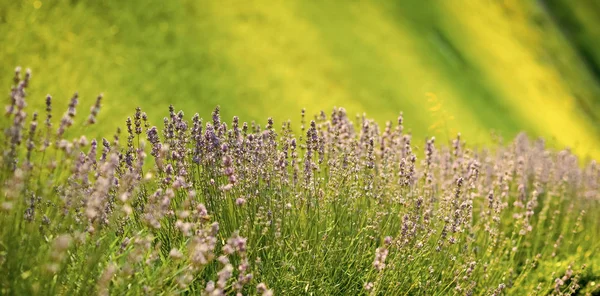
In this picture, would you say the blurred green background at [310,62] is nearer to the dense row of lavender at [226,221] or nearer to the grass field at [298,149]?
the grass field at [298,149]

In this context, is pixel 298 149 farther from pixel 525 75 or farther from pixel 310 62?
pixel 525 75

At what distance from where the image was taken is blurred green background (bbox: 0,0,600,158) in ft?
24.3

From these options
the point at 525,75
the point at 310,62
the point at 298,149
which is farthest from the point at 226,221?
the point at 525,75

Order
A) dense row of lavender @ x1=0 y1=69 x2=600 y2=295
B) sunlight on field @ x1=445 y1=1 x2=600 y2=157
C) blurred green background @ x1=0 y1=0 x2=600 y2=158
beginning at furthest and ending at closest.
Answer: sunlight on field @ x1=445 y1=1 x2=600 y2=157, blurred green background @ x1=0 y1=0 x2=600 y2=158, dense row of lavender @ x1=0 y1=69 x2=600 y2=295

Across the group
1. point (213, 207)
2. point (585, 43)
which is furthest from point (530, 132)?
point (213, 207)

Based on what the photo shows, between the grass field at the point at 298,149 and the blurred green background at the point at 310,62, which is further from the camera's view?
the blurred green background at the point at 310,62

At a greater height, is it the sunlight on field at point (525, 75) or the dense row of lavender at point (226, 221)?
the sunlight on field at point (525, 75)

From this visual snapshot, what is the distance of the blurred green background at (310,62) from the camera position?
7.41 meters

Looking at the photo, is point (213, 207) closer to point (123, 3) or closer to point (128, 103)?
point (128, 103)

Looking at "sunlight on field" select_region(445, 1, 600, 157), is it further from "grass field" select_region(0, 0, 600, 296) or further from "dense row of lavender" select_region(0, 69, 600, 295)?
"dense row of lavender" select_region(0, 69, 600, 295)

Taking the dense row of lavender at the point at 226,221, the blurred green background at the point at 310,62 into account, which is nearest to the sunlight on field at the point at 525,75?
the blurred green background at the point at 310,62

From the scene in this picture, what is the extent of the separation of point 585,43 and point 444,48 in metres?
7.81

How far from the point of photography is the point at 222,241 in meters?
3.37

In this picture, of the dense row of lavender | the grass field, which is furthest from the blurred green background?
the dense row of lavender
